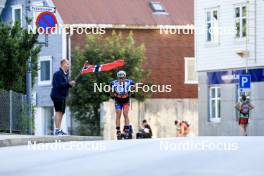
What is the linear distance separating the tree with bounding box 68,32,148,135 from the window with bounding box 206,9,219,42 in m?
6.28

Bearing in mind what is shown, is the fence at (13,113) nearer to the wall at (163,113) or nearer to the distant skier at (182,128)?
the distant skier at (182,128)

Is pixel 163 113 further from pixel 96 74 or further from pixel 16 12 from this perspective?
pixel 16 12

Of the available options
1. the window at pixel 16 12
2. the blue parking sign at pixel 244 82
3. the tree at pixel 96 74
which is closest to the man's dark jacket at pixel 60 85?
the blue parking sign at pixel 244 82

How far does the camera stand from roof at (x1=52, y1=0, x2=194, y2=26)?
2391 inches

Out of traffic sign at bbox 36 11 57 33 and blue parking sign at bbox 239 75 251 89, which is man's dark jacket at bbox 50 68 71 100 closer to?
traffic sign at bbox 36 11 57 33

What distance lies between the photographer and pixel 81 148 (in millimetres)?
16875

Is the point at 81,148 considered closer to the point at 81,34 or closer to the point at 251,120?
the point at 251,120

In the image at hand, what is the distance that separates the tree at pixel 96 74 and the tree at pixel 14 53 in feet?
74.5

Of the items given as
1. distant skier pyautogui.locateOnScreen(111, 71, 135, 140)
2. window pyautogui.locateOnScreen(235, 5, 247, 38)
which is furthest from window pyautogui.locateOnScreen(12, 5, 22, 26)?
distant skier pyautogui.locateOnScreen(111, 71, 135, 140)

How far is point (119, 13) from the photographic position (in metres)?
61.9

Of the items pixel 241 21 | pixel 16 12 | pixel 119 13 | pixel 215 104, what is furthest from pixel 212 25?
pixel 16 12

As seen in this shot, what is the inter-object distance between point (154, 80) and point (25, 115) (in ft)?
98.9

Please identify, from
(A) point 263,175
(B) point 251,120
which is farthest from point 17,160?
(B) point 251,120

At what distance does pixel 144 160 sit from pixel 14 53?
19405mm
